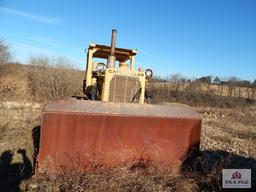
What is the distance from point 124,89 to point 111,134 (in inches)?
61.9

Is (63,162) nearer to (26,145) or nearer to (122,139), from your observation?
(122,139)

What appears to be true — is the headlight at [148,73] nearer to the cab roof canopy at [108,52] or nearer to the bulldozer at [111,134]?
the cab roof canopy at [108,52]

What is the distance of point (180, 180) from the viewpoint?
15.9 ft

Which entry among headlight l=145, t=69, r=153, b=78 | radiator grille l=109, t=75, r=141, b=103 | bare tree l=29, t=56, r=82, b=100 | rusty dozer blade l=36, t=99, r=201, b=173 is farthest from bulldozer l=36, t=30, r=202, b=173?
bare tree l=29, t=56, r=82, b=100

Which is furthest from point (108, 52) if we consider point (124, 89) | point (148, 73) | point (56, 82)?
point (56, 82)

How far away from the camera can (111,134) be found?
16.4 feet

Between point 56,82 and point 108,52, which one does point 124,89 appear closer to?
point 108,52

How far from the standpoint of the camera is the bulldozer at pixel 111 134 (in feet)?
15.5

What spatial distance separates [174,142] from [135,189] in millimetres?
1234

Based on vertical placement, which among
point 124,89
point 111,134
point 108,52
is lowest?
point 111,134

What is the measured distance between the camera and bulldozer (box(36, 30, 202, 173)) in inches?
186

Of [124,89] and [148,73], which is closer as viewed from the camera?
[124,89]

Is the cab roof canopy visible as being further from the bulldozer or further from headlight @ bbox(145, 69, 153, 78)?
the bulldozer

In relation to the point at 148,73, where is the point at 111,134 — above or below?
below
